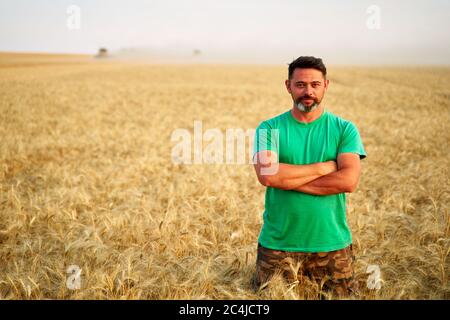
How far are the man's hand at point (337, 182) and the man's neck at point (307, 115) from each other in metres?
0.44

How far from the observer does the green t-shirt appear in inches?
129

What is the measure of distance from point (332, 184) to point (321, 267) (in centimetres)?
69

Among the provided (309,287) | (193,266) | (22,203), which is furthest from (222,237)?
(22,203)

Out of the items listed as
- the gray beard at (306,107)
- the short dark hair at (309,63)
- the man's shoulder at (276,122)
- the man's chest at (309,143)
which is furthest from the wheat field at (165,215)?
the short dark hair at (309,63)

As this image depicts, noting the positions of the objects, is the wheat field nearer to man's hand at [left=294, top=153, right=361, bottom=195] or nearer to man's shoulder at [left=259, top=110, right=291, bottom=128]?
man's hand at [left=294, top=153, right=361, bottom=195]

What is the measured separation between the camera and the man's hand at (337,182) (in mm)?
3199

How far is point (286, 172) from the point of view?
3230mm

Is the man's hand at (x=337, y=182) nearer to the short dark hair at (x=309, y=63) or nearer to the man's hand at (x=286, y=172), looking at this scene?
the man's hand at (x=286, y=172)

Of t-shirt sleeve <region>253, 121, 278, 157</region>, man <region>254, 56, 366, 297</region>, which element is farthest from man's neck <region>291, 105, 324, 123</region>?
t-shirt sleeve <region>253, 121, 278, 157</region>

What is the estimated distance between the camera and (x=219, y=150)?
10.2 meters

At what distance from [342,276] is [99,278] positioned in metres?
2.00

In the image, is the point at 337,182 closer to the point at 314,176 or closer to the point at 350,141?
the point at 314,176

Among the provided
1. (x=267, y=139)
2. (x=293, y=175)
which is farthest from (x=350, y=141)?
(x=267, y=139)

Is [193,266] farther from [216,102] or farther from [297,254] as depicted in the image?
[216,102]
